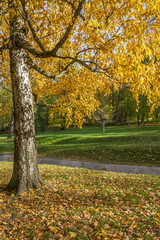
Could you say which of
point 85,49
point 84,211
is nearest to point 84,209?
point 84,211

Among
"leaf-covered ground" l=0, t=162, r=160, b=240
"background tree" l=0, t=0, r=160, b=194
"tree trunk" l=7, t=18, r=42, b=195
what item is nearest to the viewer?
"leaf-covered ground" l=0, t=162, r=160, b=240

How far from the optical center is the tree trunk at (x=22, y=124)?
16.4 ft

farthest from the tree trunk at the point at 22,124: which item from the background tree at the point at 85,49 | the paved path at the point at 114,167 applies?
the paved path at the point at 114,167

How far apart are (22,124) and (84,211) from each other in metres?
2.69

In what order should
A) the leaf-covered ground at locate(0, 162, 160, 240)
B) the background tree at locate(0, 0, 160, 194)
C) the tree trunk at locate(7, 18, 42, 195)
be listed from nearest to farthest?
the leaf-covered ground at locate(0, 162, 160, 240), the background tree at locate(0, 0, 160, 194), the tree trunk at locate(7, 18, 42, 195)

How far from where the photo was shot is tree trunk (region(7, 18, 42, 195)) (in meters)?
5.00

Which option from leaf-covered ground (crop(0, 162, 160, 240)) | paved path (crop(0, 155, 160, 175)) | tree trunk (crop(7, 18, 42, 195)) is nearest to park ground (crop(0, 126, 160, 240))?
leaf-covered ground (crop(0, 162, 160, 240))

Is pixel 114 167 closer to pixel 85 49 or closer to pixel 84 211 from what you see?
pixel 84 211

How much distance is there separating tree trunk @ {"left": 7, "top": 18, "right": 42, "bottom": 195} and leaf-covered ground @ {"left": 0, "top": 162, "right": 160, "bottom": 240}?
0.42m

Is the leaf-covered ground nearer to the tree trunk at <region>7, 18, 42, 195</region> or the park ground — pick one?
the park ground

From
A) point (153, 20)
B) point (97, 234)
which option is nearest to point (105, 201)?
point (97, 234)

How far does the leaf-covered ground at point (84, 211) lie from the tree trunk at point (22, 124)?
0.42 meters

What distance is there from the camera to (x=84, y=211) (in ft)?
13.3

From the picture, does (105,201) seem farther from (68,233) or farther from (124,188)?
(68,233)
